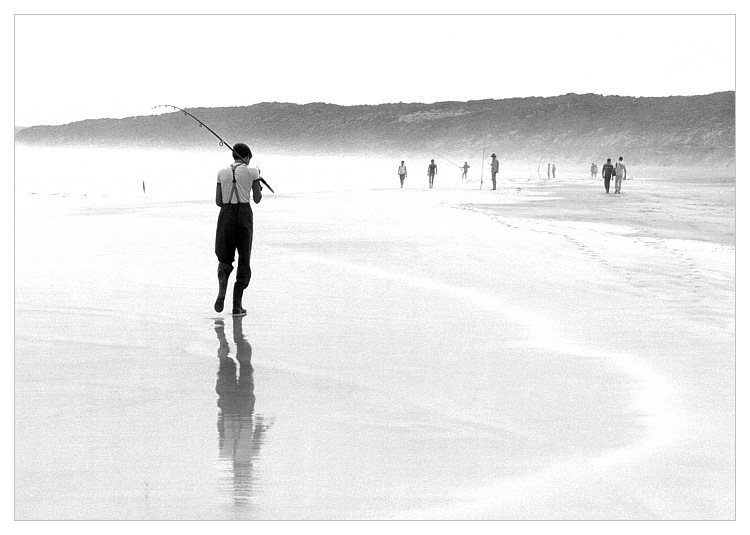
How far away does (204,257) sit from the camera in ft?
45.3

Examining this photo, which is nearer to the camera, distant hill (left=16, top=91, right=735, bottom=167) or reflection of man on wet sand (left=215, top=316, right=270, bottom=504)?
reflection of man on wet sand (left=215, top=316, right=270, bottom=504)

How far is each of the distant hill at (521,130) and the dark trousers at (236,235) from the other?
7361cm

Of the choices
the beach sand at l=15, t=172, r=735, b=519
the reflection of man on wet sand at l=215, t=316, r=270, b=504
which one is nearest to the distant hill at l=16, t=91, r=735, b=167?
the beach sand at l=15, t=172, r=735, b=519

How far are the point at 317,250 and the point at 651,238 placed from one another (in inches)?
232

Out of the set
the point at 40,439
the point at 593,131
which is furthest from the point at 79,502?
the point at 593,131

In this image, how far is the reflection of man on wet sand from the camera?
16.4 ft

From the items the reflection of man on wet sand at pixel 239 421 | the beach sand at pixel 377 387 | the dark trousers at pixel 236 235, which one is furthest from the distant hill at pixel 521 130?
the reflection of man on wet sand at pixel 239 421

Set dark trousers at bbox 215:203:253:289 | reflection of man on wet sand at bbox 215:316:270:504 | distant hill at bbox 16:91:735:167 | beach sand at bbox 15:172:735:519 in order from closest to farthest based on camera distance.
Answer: beach sand at bbox 15:172:735:519 → reflection of man on wet sand at bbox 215:316:270:504 → dark trousers at bbox 215:203:253:289 → distant hill at bbox 16:91:735:167

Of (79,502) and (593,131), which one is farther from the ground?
(593,131)

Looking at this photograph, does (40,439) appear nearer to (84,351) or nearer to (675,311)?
(84,351)

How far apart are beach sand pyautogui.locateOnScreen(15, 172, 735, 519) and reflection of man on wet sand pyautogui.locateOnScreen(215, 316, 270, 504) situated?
2 cm

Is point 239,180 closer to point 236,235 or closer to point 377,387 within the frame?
point 236,235

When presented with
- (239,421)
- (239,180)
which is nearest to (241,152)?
(239,180)

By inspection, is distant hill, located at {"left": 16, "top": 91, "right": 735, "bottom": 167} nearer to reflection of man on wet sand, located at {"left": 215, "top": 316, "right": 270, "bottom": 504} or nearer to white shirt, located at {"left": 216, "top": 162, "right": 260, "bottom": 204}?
white shirt, located at {"left": 216, "top": 162, "right": 260, "bottom": 204}
